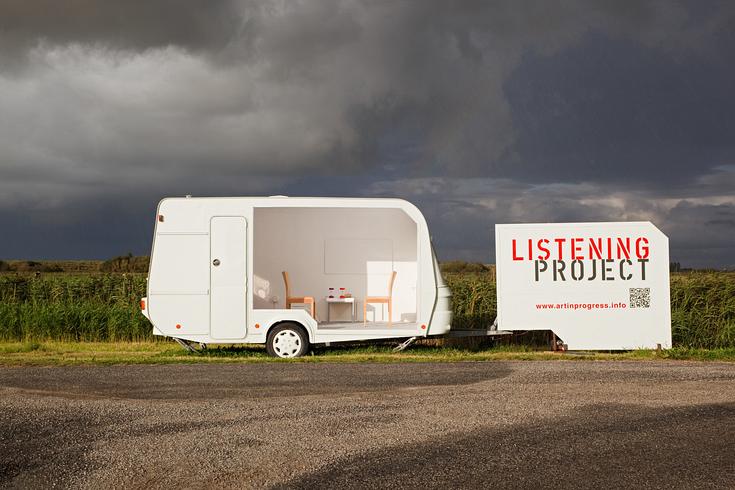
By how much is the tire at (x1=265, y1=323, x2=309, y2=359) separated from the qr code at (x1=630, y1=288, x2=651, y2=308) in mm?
6153

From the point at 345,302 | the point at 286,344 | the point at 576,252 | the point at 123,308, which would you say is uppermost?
the point at 576,252

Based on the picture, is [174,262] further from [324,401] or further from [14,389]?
[324,401]

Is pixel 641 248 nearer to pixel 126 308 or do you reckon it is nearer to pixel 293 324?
pixel 293 324

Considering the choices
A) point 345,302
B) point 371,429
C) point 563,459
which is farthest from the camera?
point 345,302

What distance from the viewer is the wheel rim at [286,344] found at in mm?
13906

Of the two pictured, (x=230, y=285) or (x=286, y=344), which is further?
(x=286, y=344)

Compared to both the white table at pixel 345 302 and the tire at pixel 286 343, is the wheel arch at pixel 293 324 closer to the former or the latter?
the tire at pixel 286 343

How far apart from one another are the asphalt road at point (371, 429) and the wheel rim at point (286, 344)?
2299 mm

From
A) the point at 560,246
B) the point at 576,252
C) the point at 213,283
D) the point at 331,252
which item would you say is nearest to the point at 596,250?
the point at 576,252

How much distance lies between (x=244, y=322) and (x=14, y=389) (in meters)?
4.35

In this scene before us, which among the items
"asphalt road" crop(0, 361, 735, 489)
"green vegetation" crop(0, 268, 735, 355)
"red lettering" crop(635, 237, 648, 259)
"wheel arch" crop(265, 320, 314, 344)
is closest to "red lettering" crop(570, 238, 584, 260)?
"red lettering" crop(635, 237, 648, 259)

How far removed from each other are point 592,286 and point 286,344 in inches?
229

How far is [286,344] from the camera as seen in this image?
45.7 feet

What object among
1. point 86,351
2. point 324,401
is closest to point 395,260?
point 86,351
